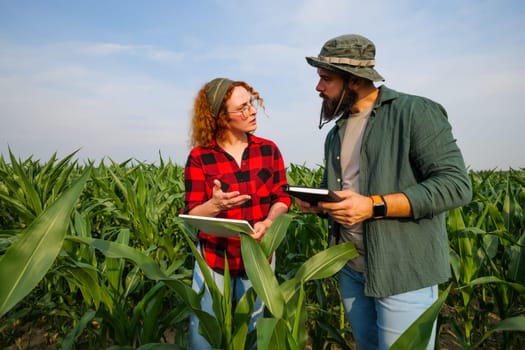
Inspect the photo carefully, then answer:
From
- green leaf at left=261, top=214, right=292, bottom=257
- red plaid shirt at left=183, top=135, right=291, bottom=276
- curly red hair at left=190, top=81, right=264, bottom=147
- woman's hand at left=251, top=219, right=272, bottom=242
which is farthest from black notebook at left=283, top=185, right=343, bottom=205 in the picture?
curly red hair at left=190, top=81, right=264, bottom=147

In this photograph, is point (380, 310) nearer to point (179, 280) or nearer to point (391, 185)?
point (391, 185)

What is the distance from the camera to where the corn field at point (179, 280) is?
84 cm

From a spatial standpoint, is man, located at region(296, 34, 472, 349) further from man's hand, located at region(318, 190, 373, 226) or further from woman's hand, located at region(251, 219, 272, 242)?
woman's hand, located at region(251, 219, 272, 242)

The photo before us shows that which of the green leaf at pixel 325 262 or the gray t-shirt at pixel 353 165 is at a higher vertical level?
the gray t-shirt at pixel 353 165

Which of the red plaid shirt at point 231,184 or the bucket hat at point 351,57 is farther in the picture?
the red plaid shirt at point 231,184

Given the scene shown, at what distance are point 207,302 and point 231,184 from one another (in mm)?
498

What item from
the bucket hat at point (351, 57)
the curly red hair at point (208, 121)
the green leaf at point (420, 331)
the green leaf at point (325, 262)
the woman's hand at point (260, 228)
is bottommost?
the green leaf at point (420, 331)

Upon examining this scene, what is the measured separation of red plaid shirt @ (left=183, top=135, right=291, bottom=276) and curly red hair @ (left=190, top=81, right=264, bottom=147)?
0.05 meters

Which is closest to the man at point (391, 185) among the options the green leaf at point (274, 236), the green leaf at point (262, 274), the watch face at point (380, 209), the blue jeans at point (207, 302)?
the watch face at point (380, 209)

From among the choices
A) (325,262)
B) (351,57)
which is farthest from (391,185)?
(351,57)

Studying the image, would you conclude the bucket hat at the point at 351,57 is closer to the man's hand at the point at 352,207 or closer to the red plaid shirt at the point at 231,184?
the man's hand at the point at 352,207

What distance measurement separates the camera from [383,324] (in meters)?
1.21

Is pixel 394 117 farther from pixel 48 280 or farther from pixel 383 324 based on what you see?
pixel 48 280

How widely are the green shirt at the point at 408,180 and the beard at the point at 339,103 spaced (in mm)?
107
